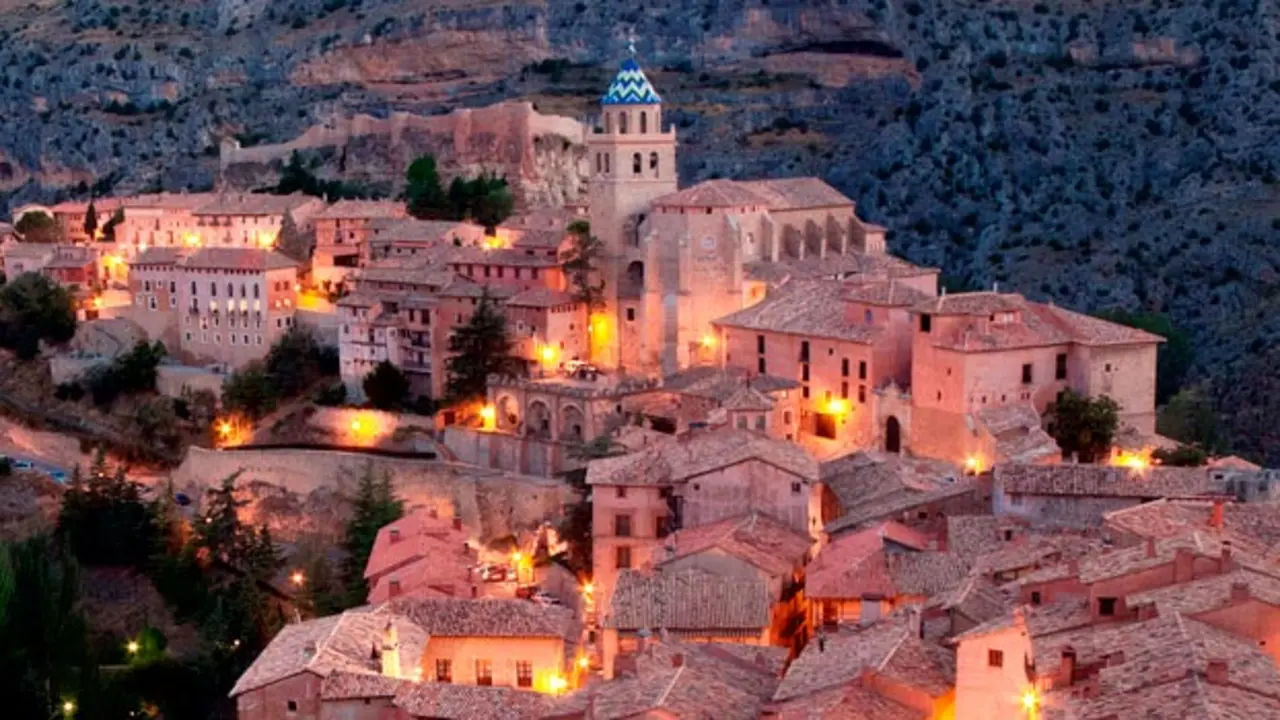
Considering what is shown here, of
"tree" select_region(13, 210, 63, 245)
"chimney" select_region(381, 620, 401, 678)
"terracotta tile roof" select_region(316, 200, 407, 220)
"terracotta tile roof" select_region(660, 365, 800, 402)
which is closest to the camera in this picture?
"chimney" select_region(381, 620, 401, 678)

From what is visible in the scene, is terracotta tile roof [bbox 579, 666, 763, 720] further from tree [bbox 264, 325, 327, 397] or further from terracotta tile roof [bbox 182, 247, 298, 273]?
terracotta tile roof [bbox 182, 247, 298, 273]

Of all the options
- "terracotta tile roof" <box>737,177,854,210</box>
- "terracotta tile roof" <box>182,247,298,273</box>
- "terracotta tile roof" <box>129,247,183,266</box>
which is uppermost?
"terracotta tile roof" <box>737,177,854,210</box>

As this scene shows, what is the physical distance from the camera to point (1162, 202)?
6519cm

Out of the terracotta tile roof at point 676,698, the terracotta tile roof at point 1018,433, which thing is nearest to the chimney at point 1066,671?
the terracotta tile roof at point 676,698

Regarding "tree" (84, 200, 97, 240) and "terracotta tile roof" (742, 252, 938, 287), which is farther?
"tree" (84, 200, 97, 240)

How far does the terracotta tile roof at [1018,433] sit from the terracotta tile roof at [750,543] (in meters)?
4.50

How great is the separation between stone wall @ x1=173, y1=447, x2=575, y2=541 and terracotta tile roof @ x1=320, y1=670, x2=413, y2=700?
1319 cm

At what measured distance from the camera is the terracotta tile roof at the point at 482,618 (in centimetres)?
2900

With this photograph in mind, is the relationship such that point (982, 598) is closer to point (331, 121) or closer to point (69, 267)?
point (69, 267)

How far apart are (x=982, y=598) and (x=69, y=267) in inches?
1558

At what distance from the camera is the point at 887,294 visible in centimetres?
3925

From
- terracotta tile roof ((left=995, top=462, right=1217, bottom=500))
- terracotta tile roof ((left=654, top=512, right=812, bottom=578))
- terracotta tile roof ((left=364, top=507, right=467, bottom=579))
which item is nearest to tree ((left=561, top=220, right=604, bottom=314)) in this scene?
terracotta tile roof ((left=364, top=507, right=467, bottom=579))

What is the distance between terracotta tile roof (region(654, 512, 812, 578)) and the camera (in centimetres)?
3003

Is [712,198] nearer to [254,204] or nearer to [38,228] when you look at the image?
[254,204]
